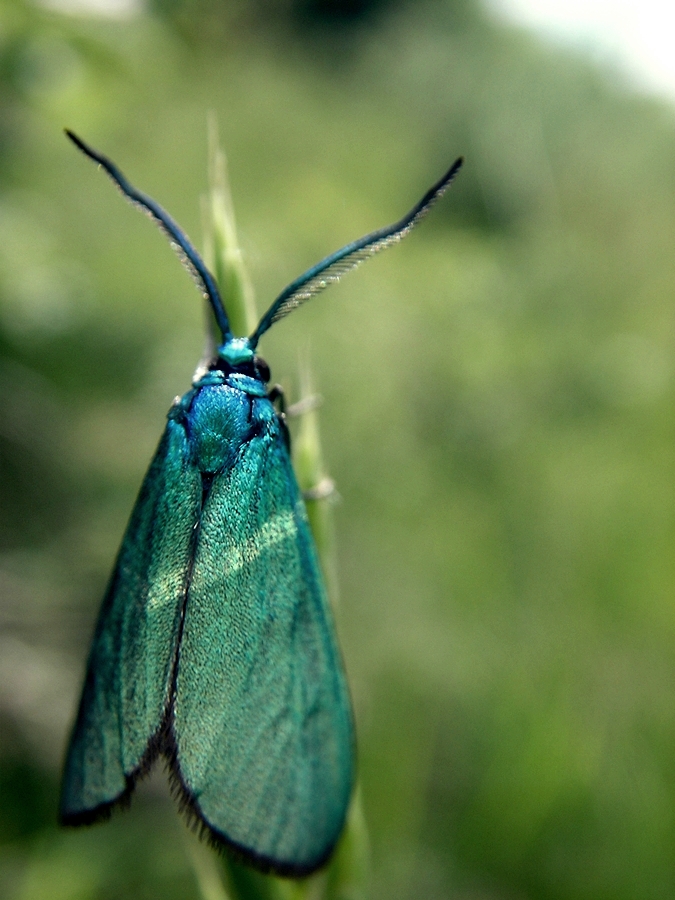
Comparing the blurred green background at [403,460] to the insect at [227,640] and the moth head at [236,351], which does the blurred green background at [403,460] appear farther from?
the moth head at [236,351]

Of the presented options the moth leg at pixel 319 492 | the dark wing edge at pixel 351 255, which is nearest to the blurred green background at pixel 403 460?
the moth leg at pixel 319 492

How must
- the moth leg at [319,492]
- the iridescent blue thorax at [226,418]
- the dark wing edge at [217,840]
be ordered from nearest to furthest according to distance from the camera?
1. the dark wing edge at [217,840]
2. the moth leg at [319,492]
3. the iridescent blue thorax at [226,418]

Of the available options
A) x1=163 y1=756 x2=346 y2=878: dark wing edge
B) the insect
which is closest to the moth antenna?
the insect

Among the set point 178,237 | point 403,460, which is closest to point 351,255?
point 178,237

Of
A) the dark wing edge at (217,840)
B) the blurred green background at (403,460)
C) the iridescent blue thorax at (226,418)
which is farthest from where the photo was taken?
the blurred green background at (403,460)

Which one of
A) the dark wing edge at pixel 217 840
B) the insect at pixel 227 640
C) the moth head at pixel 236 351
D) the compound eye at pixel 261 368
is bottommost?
the dark wing edge at pixel 217 840

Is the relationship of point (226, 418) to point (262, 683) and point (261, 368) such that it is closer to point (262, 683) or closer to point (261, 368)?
point (261, 368)

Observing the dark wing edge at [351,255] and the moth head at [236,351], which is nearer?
the dark wing edge at [351,255]

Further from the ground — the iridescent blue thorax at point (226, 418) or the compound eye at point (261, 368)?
the compound eye at point (261, 368)
